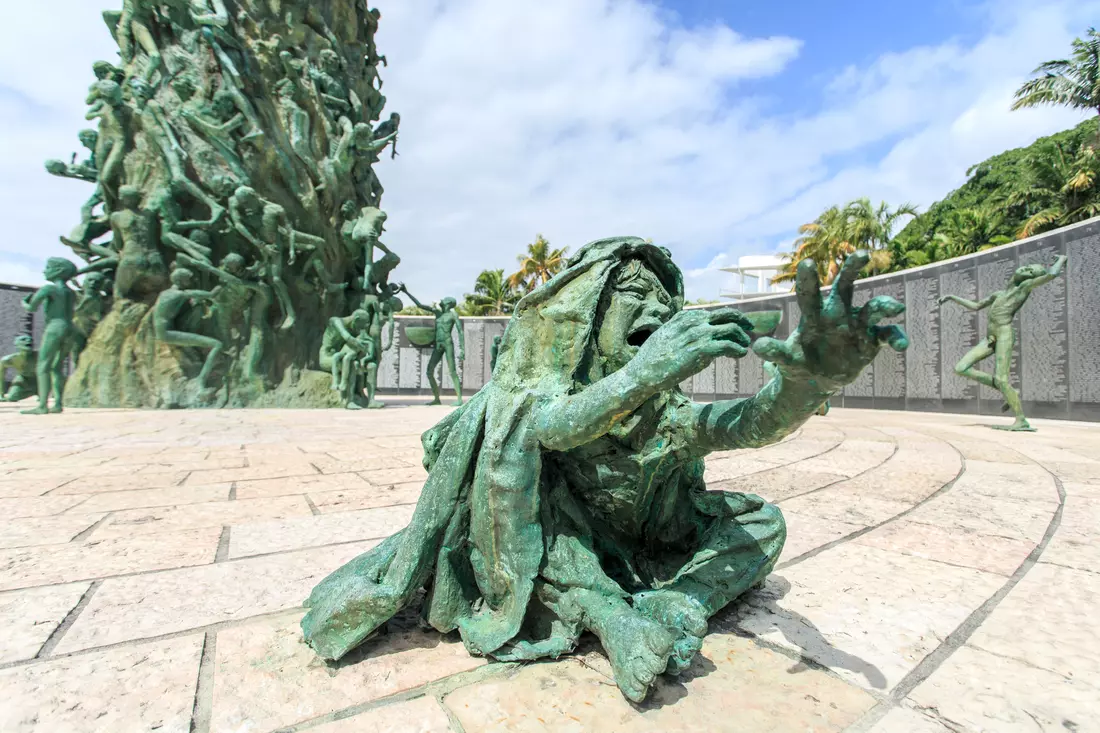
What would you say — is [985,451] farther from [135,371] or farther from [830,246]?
[830,246]

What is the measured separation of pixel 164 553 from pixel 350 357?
A: 8393 mm

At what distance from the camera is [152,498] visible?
3213mm

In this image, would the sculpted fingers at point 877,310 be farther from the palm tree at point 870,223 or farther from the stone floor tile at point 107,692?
the palm tree at point 870,223

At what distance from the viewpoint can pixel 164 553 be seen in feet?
7.61

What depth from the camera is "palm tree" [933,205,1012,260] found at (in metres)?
19.3

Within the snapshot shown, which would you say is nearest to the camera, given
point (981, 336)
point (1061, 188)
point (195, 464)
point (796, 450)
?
point (195, 464)

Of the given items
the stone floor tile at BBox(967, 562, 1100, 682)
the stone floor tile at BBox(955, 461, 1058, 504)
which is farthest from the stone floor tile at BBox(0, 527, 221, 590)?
the stone floor tile at BBox(955, 461, 1058, 504)

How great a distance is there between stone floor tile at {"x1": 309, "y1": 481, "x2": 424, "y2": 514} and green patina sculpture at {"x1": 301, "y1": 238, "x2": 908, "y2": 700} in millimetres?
1574

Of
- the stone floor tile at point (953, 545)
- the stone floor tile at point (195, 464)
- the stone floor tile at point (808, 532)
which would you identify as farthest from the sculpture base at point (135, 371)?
the stone floor tile at point (953, 545)

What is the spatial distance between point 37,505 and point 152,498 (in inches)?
21.2

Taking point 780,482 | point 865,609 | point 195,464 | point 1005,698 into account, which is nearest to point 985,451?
point 780,482

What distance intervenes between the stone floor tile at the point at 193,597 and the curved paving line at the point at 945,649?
1.71 meters

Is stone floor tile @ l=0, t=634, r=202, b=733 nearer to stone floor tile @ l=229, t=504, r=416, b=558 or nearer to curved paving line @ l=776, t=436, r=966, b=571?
stone floor tile @ l=229, t=504, r=416, b=558

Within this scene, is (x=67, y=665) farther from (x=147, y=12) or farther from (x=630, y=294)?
(x=147, y=12)
